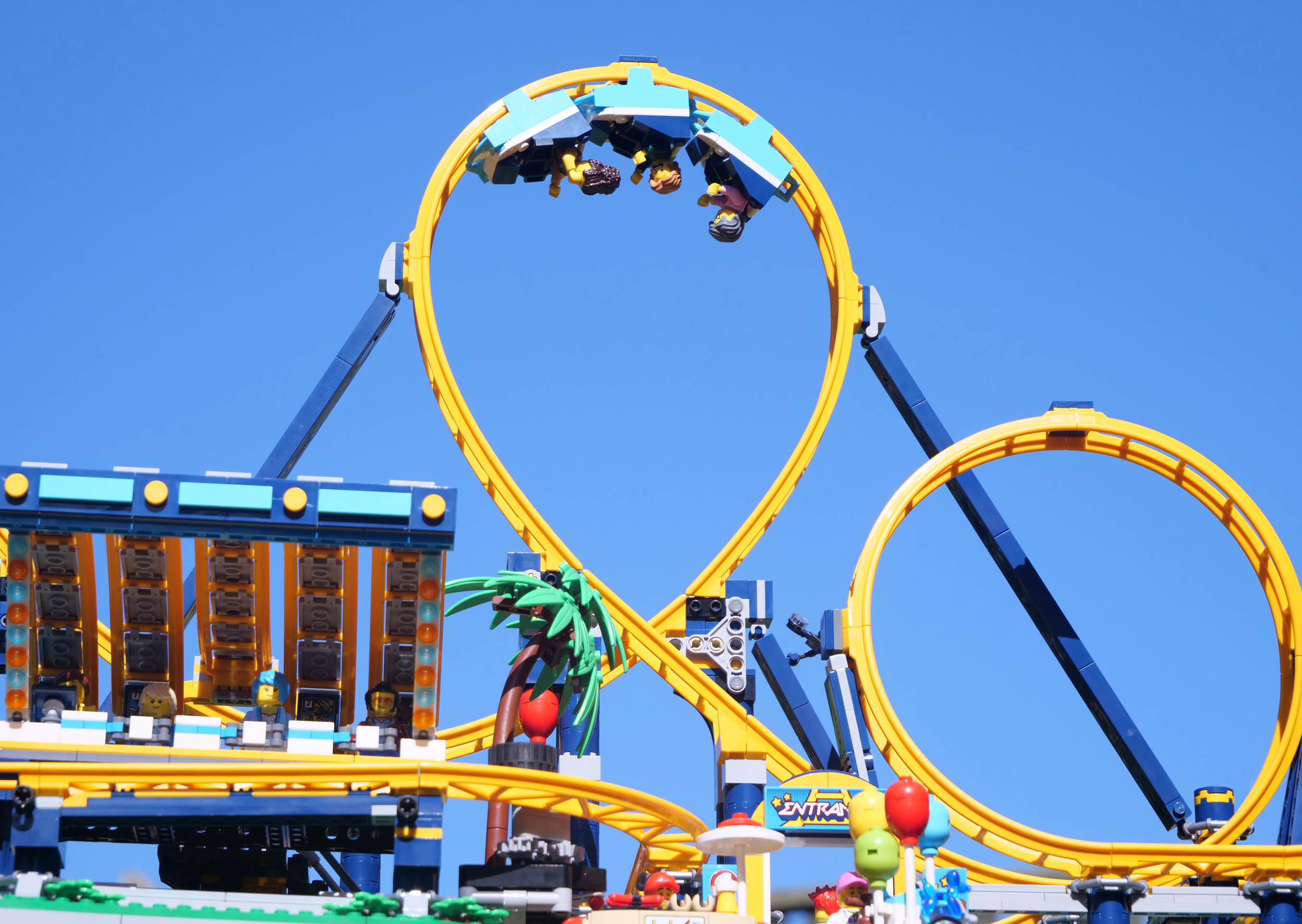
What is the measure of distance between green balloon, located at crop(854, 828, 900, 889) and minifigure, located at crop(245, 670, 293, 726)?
28.2 feet

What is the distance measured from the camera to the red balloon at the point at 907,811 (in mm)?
19734

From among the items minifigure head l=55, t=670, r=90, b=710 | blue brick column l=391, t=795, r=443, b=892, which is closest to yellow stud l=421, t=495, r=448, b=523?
blue brick column l=391, t=795, r=443, b=892

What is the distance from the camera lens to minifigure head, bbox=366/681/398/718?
25938mm

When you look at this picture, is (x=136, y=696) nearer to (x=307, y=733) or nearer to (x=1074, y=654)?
(x=307, y=733)

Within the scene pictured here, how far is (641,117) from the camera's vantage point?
3078 cm

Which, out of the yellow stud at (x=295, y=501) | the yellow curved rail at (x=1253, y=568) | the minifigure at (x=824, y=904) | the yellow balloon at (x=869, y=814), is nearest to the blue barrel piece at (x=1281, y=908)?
the yellow curved rail at (x=1253, y=568)

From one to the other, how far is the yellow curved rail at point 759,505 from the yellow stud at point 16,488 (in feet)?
23.5

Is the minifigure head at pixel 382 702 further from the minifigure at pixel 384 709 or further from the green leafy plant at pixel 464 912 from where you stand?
the green leafy plant at pixel 464 912

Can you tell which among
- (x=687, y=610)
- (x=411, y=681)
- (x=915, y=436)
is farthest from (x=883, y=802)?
(x=915, y=436)

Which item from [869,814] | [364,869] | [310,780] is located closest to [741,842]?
[869,814]

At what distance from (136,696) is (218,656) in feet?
3.76

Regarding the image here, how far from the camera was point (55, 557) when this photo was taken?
987 inches

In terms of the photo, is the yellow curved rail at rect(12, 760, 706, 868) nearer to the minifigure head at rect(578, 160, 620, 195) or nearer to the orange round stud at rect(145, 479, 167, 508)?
the orange round stud at rect(145, 479, 167, 508)

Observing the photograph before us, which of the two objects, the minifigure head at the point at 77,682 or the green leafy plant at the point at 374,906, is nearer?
the green leafy plant at the point at 374,906
